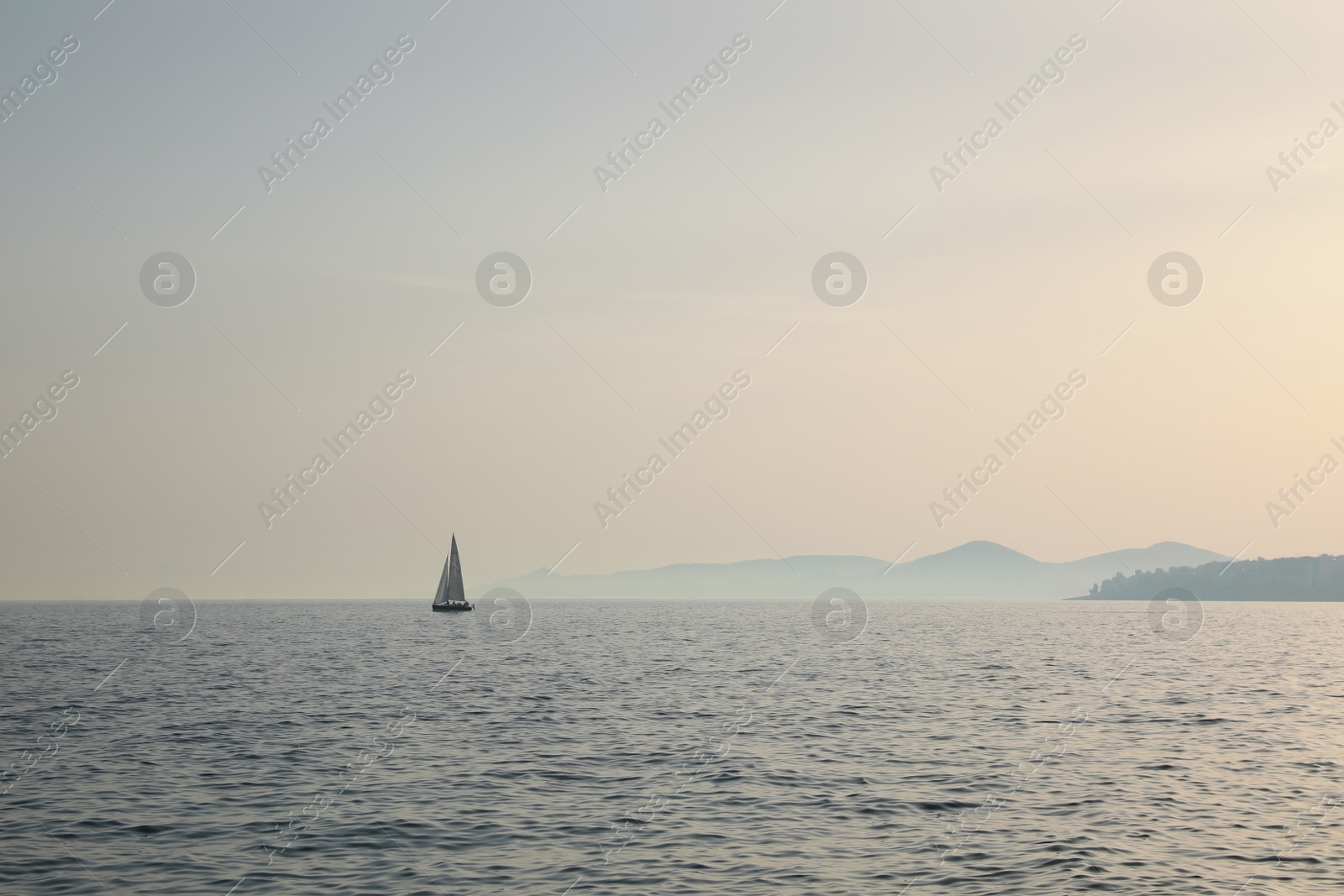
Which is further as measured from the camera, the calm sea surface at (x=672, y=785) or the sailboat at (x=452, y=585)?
the sailboat at (x=452, y=585)

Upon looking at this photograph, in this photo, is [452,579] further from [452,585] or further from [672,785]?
[672,785]

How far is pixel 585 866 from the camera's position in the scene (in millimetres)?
24609

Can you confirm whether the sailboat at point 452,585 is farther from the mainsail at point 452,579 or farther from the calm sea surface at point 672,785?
the calm sea surface at point 672,785

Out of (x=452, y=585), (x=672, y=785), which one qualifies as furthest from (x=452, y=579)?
(x=672, y=785)

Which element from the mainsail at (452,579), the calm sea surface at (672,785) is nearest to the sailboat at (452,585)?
the mainsail at (452,579)

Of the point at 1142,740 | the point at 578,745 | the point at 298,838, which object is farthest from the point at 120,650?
the point at 1142,740

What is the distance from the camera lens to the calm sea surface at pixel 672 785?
24.2 meters

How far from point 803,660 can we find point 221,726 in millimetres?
54279

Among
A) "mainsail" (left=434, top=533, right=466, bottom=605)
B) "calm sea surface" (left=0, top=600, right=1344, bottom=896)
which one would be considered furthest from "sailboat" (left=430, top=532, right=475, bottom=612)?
"calm sea surface" (left=0, top=600, right=1344, bottom=896)

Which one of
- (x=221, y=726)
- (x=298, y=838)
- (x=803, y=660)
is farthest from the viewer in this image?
(x=803, y=660)

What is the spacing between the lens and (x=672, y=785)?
33469 mm

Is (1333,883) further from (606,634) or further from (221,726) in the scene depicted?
(606,634)

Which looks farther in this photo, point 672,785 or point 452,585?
point 452,585

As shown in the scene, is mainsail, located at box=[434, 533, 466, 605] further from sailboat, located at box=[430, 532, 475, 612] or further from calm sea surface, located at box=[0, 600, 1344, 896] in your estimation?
calm sea surface, located at box=[0, 600, 1344, 896]
